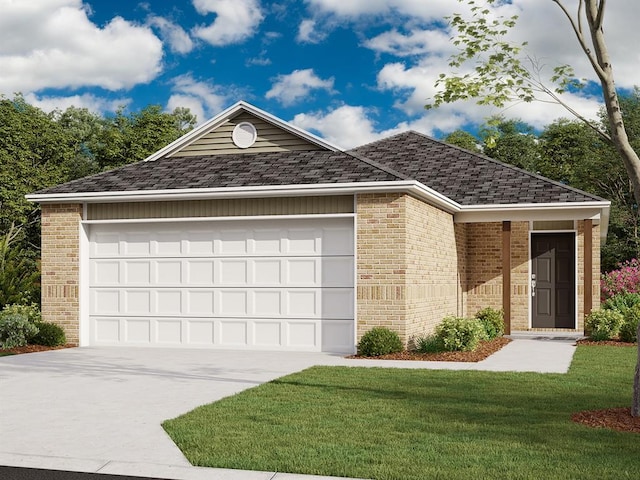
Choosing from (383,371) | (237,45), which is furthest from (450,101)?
(237,45)

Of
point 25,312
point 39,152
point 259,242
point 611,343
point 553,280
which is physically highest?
point 39,152

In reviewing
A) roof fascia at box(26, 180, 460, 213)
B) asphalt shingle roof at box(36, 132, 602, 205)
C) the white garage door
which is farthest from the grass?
asphalt shingle roof at box(36, 132, 602, 205)

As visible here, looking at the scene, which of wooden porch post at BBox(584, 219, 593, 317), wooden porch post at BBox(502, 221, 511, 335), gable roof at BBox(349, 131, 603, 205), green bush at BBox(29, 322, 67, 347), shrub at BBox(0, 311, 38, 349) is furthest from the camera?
gable roof at BBox(349, 131, 603, 205)

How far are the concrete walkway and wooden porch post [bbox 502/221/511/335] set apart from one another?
3.39ft

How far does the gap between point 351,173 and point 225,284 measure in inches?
136

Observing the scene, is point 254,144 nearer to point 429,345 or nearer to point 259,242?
point 259,242

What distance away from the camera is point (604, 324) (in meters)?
17.8

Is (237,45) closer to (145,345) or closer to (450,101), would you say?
(145,345)

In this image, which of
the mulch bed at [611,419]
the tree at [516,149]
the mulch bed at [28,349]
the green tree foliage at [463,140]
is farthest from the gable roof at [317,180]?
the green tree foliage at [463,140]

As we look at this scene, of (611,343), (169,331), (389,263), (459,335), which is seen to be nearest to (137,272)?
(169,331)

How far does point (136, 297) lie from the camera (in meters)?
17.2

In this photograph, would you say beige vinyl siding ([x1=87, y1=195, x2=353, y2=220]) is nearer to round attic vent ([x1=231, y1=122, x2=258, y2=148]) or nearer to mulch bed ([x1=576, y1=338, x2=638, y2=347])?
round attic vent ([x1=231, y1=122, x2=258, y2=148])

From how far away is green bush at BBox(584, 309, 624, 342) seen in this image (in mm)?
17781

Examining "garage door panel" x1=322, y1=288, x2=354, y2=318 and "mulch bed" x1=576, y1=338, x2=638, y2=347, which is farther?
"mulch bed" x1=576, y1=338, x2=638, y2=347
